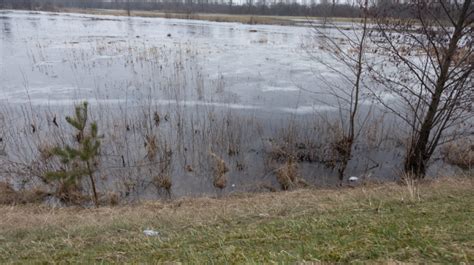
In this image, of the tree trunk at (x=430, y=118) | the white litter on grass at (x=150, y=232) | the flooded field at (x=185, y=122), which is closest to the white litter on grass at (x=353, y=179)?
the flooded field at (x=185, y=122)

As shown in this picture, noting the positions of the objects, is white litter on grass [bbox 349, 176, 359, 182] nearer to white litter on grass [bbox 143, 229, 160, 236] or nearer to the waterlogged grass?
the waterlogged grass

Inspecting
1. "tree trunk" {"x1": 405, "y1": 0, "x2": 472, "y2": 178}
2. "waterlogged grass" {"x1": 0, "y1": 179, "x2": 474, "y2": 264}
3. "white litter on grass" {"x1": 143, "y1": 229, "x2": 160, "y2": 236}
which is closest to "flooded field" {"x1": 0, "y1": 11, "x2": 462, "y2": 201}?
"tree trunk" {"x1": 405, "y1": 0, "x2": 472, "y2": 178}

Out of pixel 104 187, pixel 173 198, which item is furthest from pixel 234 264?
pixel 104 187

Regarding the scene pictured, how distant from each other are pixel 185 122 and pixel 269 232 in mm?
7068

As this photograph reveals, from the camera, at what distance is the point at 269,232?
400cm

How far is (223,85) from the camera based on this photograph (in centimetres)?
1420

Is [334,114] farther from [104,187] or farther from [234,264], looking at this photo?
[234,264]

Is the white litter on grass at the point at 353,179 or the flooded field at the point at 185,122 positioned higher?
the flooded field at the point at 185,122

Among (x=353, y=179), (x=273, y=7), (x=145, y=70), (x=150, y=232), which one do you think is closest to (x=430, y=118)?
(x=353, y=179)

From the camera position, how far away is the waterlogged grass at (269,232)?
3.15 metres

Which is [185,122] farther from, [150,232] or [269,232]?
[269,232]

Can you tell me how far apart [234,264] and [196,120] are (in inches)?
311

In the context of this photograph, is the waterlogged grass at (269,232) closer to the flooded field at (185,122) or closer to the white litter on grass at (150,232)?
the white litter on grass at (150,232)

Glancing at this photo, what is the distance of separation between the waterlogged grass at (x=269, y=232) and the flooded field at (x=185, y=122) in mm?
2183
